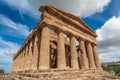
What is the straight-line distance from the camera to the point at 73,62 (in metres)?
22.7

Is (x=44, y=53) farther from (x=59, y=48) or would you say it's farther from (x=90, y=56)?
(x=90, y=56)

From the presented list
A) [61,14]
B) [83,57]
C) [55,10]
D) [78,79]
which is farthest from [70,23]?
[78,79]

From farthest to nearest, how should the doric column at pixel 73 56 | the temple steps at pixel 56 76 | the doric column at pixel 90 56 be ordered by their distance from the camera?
the doric column at pixel 90 56, the doric column at pixel 73 56, the temple steps at pixel 56 76

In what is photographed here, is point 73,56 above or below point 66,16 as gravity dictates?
below

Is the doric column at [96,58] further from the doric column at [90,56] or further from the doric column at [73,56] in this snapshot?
the doric column at [73,56]

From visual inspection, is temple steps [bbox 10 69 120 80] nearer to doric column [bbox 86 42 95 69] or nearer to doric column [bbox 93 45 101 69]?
doric column [bbox 86 42 95 69]

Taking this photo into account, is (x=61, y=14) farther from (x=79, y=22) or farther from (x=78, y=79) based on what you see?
(x=78, y=79)

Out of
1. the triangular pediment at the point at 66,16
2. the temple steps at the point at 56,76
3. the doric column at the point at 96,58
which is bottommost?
the temple steps at the point at 56,76

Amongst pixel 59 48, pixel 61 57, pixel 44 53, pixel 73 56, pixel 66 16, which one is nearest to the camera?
pixel 44 53

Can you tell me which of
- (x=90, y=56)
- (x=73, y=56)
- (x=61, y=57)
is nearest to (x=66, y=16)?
(x=73, y=56)

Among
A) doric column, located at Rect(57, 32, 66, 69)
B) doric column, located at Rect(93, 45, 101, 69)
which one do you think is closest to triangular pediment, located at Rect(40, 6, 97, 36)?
doric column, located at Rect(57, 32, 66, 69)

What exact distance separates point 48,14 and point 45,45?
5.89 metres

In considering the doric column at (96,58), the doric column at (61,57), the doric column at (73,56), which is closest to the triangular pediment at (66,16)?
the doric column at (73,56)

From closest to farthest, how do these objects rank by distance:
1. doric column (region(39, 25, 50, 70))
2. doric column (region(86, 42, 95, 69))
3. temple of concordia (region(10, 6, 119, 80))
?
temple of concordia (region(10, 6, 119, 80)) → doric column (region(39, 25, 50, 70)) → doric column (region(86, 42, 95, 69))
